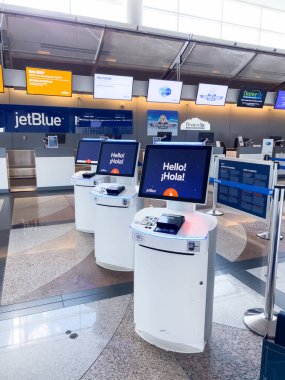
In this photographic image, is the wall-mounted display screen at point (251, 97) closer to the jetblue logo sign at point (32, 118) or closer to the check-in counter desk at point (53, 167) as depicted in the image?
the jetblue logo sign at point (32, 118)

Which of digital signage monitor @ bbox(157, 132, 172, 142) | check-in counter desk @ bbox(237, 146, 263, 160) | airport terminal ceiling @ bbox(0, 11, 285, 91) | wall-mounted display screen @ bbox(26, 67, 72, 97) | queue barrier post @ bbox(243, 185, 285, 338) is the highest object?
airport terminal ceiling @ bbox(0, 11, 285, 91)

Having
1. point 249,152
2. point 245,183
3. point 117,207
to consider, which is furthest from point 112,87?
point 117,207

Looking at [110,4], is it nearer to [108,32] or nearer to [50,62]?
[108,32]

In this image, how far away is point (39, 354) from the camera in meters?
1.99

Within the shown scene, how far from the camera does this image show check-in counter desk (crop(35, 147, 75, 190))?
7715 millimetres

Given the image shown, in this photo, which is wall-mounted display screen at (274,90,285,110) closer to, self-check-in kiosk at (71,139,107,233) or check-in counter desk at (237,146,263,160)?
check-in counter desk at (237,146,263,160)

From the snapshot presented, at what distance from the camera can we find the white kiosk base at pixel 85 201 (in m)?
4.26

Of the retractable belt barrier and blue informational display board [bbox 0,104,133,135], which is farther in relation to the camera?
blue informational display board [bbox 0,104,133,135]

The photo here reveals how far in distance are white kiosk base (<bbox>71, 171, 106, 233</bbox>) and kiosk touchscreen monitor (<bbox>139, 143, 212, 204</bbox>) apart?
207 cm

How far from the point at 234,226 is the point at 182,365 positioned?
11.0ft

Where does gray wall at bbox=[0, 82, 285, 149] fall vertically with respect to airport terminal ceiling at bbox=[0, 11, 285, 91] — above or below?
below

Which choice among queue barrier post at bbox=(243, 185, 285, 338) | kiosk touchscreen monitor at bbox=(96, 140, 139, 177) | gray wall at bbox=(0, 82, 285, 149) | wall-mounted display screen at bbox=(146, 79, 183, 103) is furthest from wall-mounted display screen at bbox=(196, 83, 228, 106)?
queue barrier post at bbox=(243, 185, 285, 338)

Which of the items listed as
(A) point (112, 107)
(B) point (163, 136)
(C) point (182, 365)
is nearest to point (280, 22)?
(B) point (163, 136)

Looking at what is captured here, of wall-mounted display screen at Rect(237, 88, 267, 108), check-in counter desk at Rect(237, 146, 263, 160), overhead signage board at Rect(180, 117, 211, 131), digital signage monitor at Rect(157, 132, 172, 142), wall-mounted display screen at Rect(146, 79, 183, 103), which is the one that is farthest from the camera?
overhead signage board at Rect(180, 117, 211, 131)
